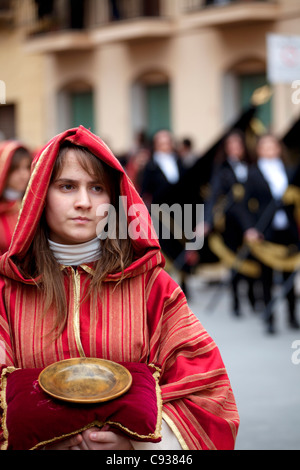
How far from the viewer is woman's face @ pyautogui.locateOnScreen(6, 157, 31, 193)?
5.31 meters

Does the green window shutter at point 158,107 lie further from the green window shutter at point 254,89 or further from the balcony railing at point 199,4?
the green window shutter at point 254,89

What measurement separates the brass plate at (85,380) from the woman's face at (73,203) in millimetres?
412

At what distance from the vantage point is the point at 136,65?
64.0 feet

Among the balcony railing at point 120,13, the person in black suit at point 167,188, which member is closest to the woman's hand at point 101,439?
the person in black suit at point 167,188

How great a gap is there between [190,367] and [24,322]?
1.69 feet

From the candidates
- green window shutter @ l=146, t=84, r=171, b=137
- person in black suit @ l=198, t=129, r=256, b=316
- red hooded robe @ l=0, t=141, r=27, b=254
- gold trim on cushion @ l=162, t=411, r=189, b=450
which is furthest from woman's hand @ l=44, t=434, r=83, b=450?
green window shutter @ l=146, t=84, r=171, b=137

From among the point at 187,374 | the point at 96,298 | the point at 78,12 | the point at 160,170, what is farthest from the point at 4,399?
the point at 78,12

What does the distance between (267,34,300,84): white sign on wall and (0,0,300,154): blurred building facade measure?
6.57 m

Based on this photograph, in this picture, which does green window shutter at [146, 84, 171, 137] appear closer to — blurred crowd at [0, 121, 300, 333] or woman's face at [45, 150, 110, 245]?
blurred crowd at [0, 121, 300, 333]

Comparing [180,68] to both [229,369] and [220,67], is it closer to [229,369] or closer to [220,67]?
[220,67]

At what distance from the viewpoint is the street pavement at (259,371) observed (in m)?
5.04

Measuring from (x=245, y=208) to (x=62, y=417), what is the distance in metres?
6.48

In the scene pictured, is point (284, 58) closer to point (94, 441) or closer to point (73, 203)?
A: point (73, 203)

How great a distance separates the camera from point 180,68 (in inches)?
729
